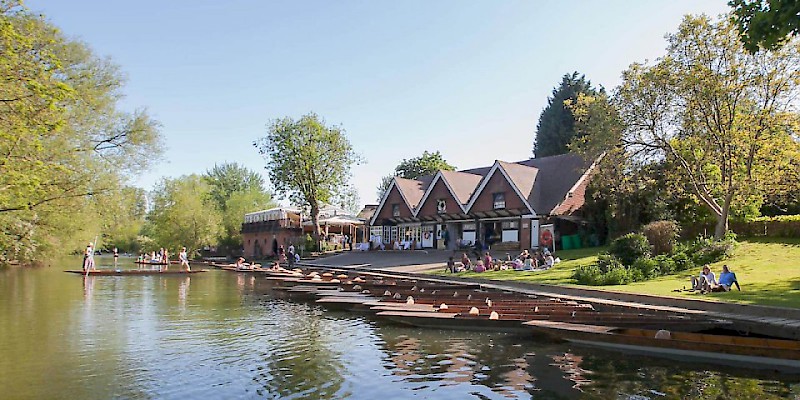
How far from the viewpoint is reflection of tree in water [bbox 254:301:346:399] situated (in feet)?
31.8

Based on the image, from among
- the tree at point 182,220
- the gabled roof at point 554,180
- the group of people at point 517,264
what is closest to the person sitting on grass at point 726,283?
the group of people at point 517,264

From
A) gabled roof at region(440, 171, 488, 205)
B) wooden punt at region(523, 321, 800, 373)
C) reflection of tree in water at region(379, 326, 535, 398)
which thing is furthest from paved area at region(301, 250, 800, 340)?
gabled roof at region(440, 171, 488, 205)

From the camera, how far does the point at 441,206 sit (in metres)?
48.1

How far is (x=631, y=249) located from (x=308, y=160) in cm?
3664

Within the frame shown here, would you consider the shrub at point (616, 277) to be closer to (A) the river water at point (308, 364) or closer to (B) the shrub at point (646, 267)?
(B) the shrub at point (646, 267)

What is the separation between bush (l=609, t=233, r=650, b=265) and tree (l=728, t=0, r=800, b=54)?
14.8m

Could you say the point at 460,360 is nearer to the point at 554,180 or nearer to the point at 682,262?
the point at 682,262

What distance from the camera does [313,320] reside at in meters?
18.2

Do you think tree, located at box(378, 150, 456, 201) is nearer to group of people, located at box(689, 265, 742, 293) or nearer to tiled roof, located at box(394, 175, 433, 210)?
tiled roof, located at box(394, 175, 433, 210)

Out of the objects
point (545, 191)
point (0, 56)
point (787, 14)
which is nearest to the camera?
point (787, 14)

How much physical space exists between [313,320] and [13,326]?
8261 mm

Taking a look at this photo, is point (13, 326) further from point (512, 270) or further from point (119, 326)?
point (512, 270)

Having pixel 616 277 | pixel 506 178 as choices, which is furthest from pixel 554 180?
pixel 616 277

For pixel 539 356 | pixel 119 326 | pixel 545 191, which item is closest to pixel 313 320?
pixel 119 326
